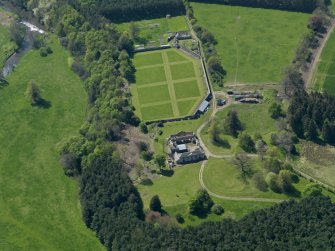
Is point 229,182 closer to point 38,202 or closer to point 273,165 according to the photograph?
point 273,165

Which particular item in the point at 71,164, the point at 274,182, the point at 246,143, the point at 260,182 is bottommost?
the point at 260,182

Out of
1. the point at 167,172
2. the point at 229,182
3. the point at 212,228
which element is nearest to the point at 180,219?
the point at 212,228

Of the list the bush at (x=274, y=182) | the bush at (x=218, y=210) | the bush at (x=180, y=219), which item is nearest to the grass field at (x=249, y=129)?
the bush at (x=274, y=182)

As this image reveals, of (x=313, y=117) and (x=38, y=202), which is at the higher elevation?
(x=313, y=117)

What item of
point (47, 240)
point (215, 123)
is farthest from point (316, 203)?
point (47, 240)

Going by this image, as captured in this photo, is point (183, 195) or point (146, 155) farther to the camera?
point (146, 155)

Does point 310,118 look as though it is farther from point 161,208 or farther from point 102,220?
point 102,220

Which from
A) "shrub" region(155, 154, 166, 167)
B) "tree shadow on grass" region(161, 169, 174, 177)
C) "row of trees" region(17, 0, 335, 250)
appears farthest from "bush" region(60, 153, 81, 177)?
"tree shadow on grass" region(161, 169, 174, 177)
